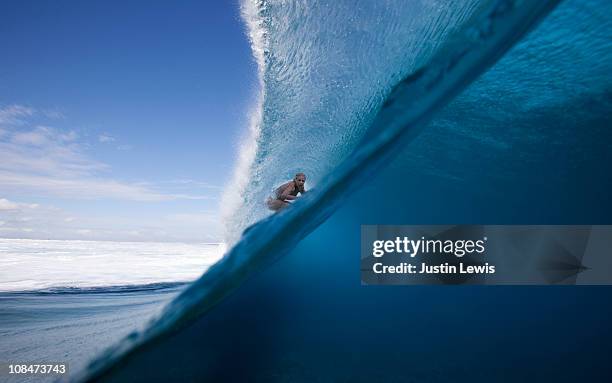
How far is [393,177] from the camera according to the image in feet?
45.6

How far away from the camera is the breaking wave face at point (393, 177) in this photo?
4402 mm

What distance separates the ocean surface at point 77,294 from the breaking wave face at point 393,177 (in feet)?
1.79

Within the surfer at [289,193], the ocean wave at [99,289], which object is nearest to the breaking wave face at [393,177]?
the surfer at [289,193]

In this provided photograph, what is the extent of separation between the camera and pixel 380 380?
23.6 feet

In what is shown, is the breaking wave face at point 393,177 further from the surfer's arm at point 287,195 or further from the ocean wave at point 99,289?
the ocean wave at point 99,289

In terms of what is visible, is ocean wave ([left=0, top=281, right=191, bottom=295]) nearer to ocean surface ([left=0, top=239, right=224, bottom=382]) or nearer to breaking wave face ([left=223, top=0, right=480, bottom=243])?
ocean surface ([left=0, top=239, right=224, bottom=382])

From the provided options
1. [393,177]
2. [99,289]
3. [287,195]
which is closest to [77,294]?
[99,289]

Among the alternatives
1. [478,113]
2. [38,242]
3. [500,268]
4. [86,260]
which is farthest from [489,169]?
[38,242]

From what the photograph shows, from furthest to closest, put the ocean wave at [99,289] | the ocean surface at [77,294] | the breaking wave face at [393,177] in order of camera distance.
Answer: the ocean wave at [99,289], the ocean surface at [77,294], the breaking wave face at [393,177]

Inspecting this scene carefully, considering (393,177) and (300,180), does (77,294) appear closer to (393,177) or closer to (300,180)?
(300,180)

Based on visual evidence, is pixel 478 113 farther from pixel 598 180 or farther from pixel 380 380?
pixel 598 180

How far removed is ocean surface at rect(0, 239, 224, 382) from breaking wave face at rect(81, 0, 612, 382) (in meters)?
0.54

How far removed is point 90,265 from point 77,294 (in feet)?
8.40

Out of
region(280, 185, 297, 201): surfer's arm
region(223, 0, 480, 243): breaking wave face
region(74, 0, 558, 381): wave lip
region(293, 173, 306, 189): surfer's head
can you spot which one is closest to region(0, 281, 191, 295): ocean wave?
region(74, 0, 558, 381): wave lip
